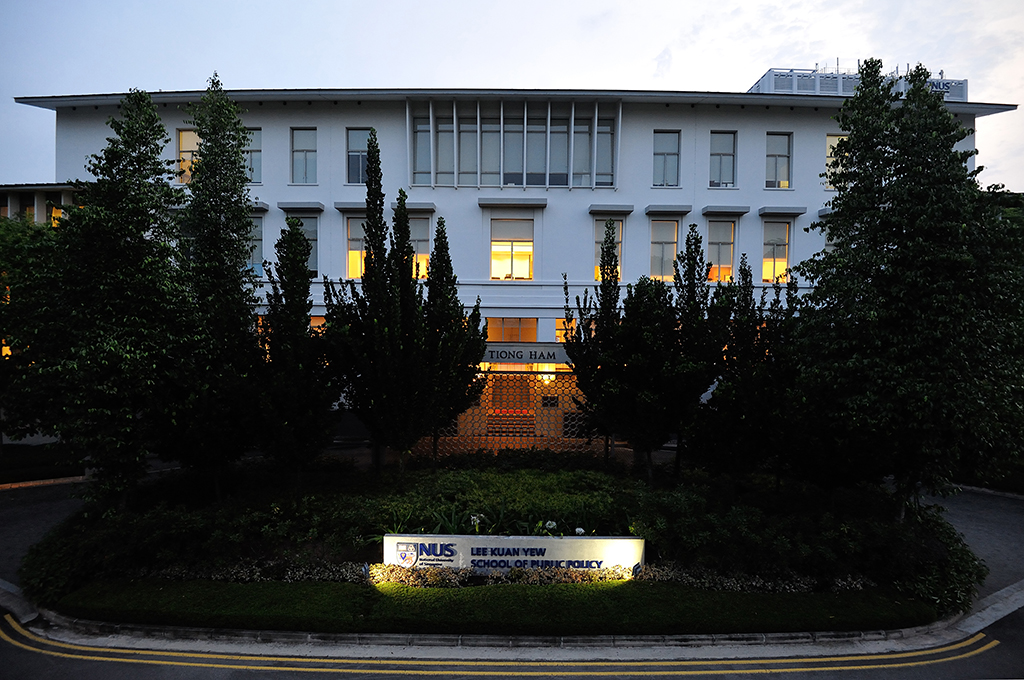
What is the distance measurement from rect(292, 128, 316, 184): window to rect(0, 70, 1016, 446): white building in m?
0.06

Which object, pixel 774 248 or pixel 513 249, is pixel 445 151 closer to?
pixel 513 249

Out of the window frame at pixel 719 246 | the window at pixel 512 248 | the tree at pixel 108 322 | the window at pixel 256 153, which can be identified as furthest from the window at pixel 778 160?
the tree at pixel 108 322

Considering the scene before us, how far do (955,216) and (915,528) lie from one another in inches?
271

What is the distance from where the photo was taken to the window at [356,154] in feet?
79.2

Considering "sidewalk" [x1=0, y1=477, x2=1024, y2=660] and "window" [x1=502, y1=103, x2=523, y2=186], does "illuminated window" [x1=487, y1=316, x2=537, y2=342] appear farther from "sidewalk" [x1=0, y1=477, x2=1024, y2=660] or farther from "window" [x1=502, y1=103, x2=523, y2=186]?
"sidewalk" [x1=0, y1=477, x2=1024, y2=660]

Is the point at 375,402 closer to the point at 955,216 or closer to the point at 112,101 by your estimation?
the point at 955,216

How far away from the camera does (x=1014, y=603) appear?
434 inches

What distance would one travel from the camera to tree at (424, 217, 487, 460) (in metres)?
14.5

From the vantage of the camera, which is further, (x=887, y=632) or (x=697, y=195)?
(x=697, y=195)

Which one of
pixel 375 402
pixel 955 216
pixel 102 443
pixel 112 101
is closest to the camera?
pixel 955 216

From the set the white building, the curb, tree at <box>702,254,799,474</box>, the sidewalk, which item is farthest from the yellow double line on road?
the white building

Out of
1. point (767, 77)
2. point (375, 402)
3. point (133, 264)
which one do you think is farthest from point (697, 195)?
point (133, 264)

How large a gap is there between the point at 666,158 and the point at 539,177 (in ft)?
19.2

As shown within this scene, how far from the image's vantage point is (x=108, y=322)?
1175 cm
